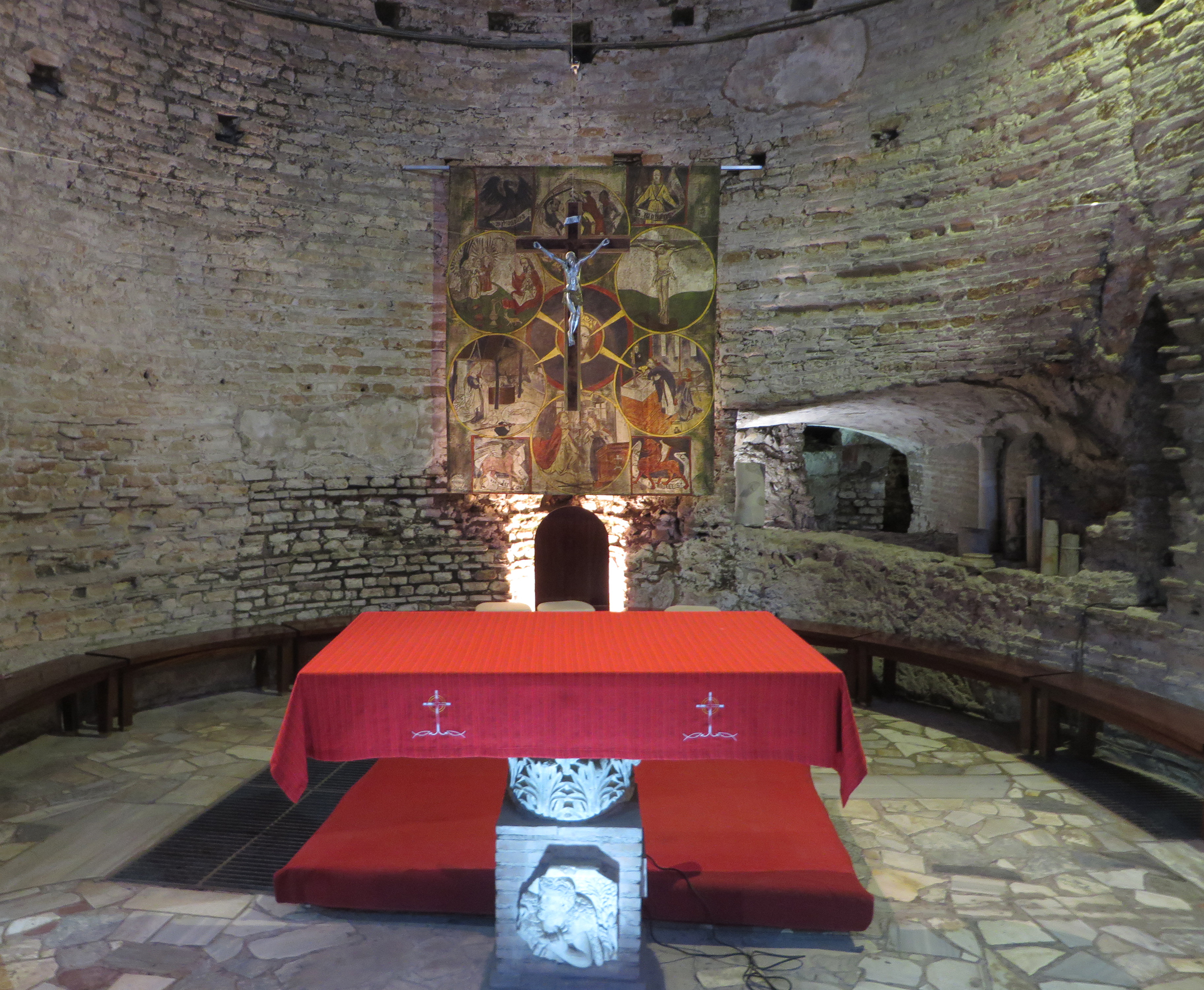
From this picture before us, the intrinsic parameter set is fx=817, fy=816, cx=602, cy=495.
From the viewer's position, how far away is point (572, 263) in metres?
7.71

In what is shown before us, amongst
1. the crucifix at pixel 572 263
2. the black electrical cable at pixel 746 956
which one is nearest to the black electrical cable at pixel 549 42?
the crucifix at pixel 572 263

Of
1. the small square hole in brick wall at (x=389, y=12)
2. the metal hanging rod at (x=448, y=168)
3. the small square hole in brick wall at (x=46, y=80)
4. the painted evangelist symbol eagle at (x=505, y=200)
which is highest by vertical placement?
the small square hole in brick wall at (x=389, y=12)

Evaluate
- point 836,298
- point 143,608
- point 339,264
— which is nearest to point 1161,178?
point 836,298

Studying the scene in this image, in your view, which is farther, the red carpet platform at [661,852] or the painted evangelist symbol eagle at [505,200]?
the painted evangelist symbol eagle at [505,200]

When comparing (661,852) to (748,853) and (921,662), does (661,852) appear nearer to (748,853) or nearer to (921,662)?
(748,853)

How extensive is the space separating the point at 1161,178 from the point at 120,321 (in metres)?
7.63

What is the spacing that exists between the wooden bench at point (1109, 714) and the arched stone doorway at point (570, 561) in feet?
11.5

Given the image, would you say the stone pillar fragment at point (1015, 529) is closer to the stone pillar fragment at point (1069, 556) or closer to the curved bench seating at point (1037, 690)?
the stone pillar fragment at point (1069, 556)

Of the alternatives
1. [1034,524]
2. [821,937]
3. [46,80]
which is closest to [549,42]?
[46,80]

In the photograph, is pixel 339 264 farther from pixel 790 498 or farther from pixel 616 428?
pixel 790 498

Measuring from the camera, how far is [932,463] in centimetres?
942

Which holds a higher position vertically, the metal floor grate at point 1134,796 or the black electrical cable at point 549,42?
the black electrical cable at point 549,42

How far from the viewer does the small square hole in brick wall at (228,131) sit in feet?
23.4

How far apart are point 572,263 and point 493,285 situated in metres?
0.80
